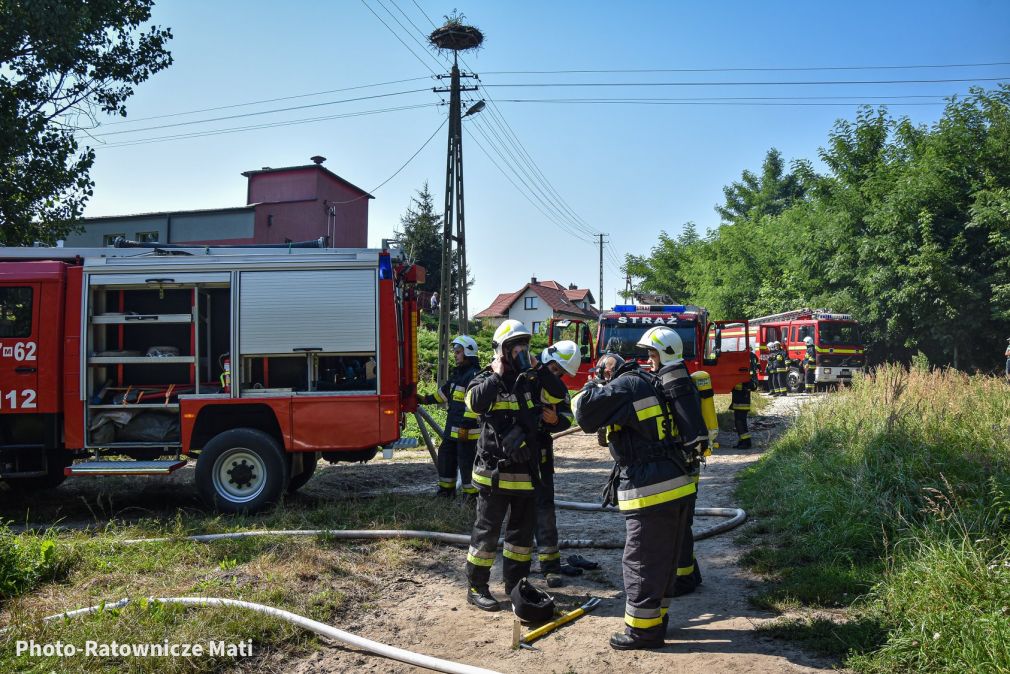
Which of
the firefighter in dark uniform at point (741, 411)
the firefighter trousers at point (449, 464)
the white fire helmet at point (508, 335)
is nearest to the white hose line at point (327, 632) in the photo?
the white fire helmet at point (508, 335)

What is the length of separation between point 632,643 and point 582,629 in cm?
46

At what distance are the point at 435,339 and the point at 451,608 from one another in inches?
994

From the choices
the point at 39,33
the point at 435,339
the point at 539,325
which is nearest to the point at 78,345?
the point at 39,33

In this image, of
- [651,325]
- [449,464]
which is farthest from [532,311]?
[449,464]

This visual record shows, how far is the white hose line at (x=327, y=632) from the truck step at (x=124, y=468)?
9.42 ft

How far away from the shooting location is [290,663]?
13.2ft

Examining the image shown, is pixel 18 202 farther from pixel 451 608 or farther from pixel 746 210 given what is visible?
pixel 746 210

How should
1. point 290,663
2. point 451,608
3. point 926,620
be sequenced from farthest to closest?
point 451,608 < point 290,663 < point 926,620

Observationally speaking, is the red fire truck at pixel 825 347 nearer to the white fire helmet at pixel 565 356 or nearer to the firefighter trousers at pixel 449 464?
the firefighter trousers at pixel 449 464

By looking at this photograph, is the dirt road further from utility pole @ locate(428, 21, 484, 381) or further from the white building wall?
the white building wall

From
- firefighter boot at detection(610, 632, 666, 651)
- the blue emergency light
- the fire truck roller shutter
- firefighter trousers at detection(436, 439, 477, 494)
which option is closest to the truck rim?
the fire truck roller shutter

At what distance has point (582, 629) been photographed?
447 cm

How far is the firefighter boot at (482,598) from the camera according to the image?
4.82 metres

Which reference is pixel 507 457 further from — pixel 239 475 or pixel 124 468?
pixel 124 468
